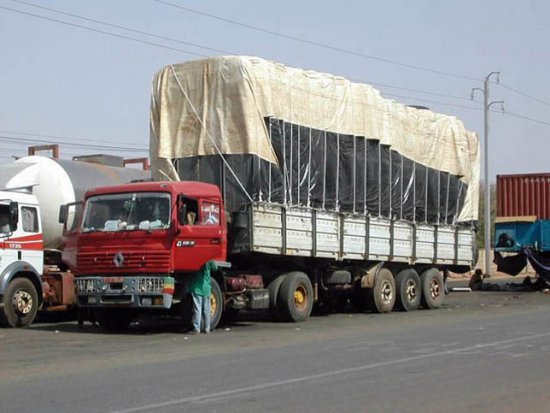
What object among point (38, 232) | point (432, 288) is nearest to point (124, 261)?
point (38, 232)

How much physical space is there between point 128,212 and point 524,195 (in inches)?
846

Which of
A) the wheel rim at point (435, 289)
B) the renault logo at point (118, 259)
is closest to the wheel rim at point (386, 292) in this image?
the wheel rim at point (435, 289)

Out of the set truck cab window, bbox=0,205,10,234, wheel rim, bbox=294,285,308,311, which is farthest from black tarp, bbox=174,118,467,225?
truck cab window, bbox=0,205,10,234

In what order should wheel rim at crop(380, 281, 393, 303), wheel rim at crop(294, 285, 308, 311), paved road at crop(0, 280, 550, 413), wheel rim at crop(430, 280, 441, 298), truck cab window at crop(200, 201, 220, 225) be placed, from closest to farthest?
1. paved road at crop(0, 280, 550, 413)
2. truck cab window at crop(200, 201, 220, 225)
3. wheel rim at crop(294, 285, 308, 311)
4. wheel rim at crop(380, 281, 393, 303)
5. wheel rim at crop(430, 280, 441, 298)

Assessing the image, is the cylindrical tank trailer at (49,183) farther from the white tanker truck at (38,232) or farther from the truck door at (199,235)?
the truck door at (199,235)

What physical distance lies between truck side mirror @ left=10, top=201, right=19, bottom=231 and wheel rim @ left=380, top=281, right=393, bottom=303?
9.03 m

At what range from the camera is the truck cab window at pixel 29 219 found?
1777 cm

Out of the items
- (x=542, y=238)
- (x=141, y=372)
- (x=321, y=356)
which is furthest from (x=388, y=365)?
(x=542, y=238)

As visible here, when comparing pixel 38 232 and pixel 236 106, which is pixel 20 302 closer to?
pixel 38 232

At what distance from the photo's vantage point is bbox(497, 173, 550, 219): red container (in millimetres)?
33469

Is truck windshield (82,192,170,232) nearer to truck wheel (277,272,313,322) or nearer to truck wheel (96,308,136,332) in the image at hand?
truck wheel (96,308,136,332)

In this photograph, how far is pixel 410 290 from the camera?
22.9 metres

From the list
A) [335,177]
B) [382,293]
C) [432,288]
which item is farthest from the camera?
[432,288]

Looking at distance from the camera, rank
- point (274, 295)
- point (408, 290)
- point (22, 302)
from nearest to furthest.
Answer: point (22, 302), point (274, 295), point (408, 290)
